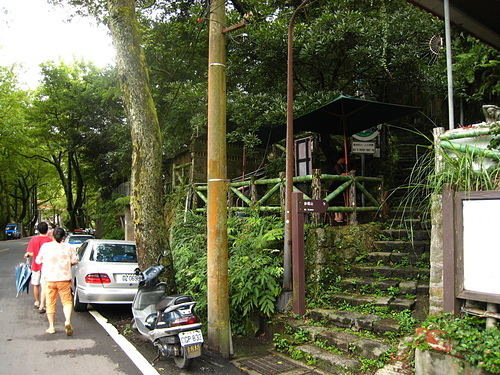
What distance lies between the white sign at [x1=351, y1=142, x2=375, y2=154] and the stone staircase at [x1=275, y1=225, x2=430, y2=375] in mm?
3609

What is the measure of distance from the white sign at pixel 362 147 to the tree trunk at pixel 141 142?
548 centimetres

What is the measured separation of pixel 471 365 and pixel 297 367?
2093 mm

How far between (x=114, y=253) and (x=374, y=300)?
5404 mm

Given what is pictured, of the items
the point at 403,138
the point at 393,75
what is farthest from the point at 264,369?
the point at 403,138

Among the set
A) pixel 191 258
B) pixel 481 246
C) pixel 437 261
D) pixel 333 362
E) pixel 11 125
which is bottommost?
pixel 333 362

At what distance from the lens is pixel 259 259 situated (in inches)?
272

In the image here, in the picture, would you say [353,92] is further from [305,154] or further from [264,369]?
[264,369]

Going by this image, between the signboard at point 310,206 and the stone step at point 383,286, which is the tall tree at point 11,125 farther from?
the stone step at point 383,286

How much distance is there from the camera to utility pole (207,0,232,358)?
551 centimetres

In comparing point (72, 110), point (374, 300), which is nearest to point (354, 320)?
point (374, 300)

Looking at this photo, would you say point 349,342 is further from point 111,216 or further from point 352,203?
point 111,216

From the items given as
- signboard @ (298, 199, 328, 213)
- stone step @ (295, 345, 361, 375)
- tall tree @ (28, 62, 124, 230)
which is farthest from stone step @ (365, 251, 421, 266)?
tall tree @ (28, 62, 124, 230)

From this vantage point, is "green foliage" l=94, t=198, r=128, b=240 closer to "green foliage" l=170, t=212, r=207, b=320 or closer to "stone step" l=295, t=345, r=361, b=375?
"green foliage" l=170, t=212, r=207, b=320

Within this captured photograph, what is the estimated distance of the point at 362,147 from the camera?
1059cm
